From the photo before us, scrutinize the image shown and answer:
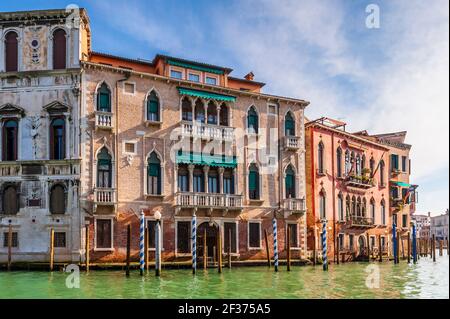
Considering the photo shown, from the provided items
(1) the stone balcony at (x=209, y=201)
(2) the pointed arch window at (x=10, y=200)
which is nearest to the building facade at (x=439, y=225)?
(1) the stone balcony at (x=209, y=201)

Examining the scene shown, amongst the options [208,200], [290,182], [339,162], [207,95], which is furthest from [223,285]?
[339,162]

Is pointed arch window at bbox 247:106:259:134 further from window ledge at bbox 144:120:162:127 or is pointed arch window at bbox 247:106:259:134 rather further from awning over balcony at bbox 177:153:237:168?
window ledge at bbox 144:120:162:127

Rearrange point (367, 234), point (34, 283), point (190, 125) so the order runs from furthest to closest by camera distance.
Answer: point (367, 234), point (190, 125), point (34, 283)

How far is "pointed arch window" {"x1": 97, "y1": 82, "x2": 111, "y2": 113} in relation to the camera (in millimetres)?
18297

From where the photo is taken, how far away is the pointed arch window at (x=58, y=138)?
17953mm

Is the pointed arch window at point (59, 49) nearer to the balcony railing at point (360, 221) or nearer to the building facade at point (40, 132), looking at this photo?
the building facade at point (40, 132)

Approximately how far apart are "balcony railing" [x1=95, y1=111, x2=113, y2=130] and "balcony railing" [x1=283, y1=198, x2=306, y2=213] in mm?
7467

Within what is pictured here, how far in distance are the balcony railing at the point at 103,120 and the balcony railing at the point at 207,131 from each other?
2.66 meters

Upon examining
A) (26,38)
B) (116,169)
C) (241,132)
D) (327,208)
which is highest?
(26,38)

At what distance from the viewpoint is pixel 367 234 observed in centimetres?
2642

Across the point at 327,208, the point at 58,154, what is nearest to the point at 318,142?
the point at 327,208
